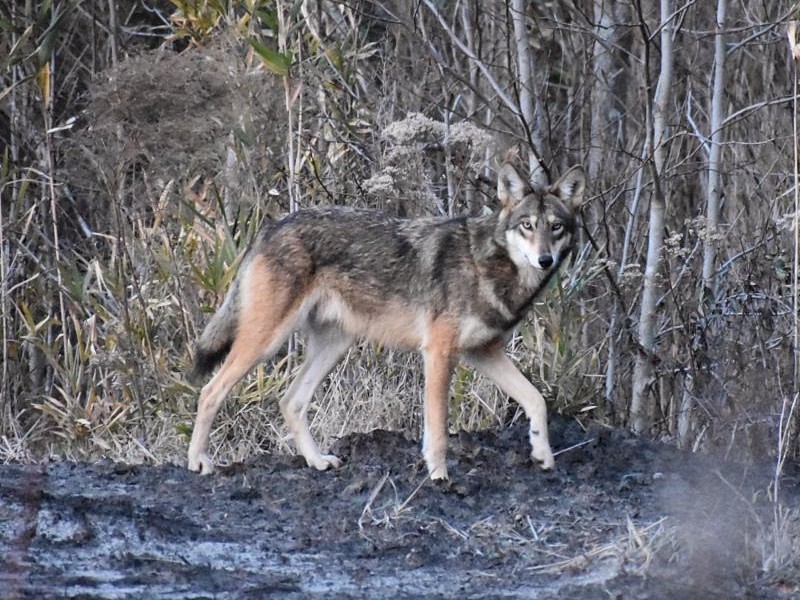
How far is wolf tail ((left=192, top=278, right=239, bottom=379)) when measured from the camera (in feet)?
23.2

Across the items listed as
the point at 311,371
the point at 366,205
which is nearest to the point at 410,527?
the point at 311,371

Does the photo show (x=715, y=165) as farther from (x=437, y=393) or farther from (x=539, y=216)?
(x=437, y=393)

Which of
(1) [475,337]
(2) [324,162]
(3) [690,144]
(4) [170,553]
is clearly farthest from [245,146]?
(4) [170,553]

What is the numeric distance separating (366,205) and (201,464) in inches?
105

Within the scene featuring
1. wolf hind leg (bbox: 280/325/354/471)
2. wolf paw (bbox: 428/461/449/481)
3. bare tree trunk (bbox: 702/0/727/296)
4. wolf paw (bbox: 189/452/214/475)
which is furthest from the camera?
bare tree trunk (bbox: 702/0/727/296)

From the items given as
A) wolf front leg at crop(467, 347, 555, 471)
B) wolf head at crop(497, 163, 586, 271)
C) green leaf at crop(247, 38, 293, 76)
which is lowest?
wolf front leg at crop(467, 347, 555, 471)

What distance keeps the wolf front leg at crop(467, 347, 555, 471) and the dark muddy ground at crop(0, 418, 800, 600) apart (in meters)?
0.10

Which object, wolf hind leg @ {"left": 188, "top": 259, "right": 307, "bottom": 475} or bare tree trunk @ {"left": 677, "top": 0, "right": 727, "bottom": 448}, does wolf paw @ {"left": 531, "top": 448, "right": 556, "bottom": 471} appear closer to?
wolf hind leg @ {"left": 188, "top": 259, "right": 307, "bottom": 475}

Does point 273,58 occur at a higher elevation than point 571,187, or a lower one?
higher

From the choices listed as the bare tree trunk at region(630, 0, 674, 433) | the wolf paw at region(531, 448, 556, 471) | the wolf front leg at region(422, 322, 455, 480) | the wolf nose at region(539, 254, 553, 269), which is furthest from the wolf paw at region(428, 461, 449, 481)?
the bare tree trunk at region(630, 0, 674, 433)

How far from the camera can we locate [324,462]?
6.89 meters

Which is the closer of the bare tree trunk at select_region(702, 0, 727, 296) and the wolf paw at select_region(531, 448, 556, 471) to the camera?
the wolf paw at select_region(531, 448, 556, 471)

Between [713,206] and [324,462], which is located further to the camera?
[713,206]

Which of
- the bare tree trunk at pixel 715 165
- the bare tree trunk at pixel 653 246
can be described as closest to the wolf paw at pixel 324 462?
the bare tree trunk at pixel 653 246
